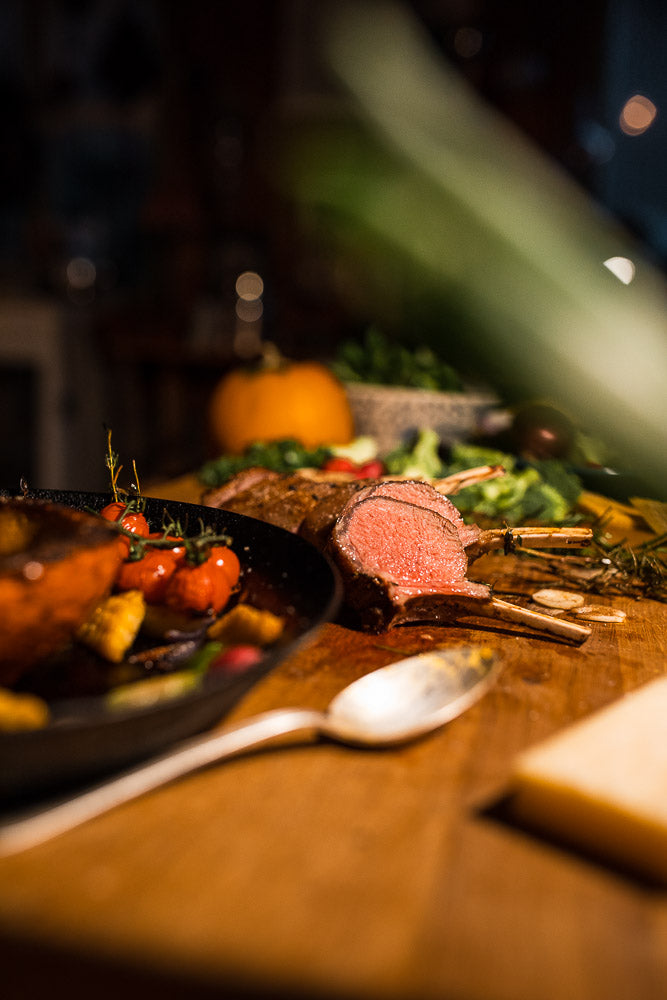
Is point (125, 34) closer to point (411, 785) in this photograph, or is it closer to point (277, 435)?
point (277, 435)

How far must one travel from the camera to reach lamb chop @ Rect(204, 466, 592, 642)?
1132 millimetres

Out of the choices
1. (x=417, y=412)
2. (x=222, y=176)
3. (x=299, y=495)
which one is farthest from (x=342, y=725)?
(x=222, y=176)

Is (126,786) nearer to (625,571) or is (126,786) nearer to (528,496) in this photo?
(625,571)

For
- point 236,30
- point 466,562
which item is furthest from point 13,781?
point 236,30

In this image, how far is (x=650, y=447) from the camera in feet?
4.92

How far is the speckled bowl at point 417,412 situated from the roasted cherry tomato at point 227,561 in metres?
1.30

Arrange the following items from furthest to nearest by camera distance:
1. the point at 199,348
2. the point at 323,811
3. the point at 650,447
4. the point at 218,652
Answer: the point at 199,348 < the point at 650,447 < the point at 218,652 < the point at 323,811

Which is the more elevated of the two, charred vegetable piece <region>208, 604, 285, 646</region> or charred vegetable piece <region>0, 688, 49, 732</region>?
charred vegetable piece <region>0, 688, 49, 732</region>

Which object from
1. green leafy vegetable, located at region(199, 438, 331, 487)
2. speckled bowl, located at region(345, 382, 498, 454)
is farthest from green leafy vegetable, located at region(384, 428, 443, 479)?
green leafy vegetable, located at region(199, 438, 331, 487)

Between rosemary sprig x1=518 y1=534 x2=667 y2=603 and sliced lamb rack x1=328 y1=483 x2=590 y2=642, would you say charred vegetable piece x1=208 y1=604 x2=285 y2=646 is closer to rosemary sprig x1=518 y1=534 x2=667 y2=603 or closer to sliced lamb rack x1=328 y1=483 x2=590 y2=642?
sliced lamb rack x1=328 y1=483 x2=590 y2=642

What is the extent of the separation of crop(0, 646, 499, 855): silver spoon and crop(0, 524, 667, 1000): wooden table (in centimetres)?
3

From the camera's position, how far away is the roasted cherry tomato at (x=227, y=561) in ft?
3.43

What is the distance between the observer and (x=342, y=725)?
32.1 inches

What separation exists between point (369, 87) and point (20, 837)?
1.10 metres
